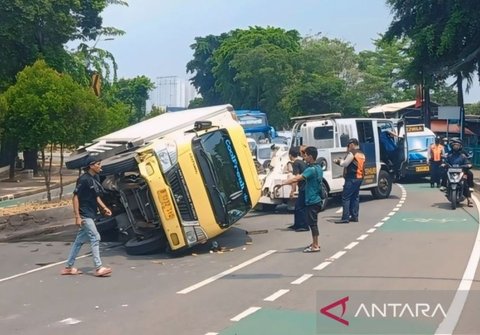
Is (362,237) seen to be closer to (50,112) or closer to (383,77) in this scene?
(50,112)

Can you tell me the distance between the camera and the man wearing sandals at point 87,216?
34.6ft

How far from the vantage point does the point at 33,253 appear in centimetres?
1330

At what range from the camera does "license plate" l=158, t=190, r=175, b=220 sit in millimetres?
11648

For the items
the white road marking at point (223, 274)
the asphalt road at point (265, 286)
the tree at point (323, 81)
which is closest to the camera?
the asphalt road at point (265, 286)

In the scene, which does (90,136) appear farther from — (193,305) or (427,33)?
(427,33)

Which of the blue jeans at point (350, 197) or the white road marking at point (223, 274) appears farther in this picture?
the blue jeans at point (350, 197)

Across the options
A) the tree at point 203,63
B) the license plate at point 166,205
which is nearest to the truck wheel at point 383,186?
the license plate at point 166,205

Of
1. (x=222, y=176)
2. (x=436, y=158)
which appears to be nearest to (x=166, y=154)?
(x=222, y=176)

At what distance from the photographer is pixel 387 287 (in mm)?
9008

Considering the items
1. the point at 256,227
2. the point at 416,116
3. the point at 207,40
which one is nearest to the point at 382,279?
the point at 256,227

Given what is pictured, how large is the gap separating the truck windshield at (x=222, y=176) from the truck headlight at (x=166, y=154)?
17.6 inches

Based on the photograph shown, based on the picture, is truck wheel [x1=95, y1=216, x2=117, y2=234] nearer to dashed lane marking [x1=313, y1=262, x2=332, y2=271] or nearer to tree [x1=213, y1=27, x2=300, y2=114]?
dashed lane marking [x1=313, y1=262, x2=332, y2=271]

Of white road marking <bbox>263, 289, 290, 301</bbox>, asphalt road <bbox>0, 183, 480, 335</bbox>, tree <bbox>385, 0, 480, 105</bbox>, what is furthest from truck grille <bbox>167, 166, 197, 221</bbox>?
tree <bbox>385, 0, 480, 105</bbox>

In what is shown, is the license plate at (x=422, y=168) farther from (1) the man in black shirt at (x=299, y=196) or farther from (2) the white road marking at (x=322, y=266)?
(2) the white road marking at (x=322, y=266)
